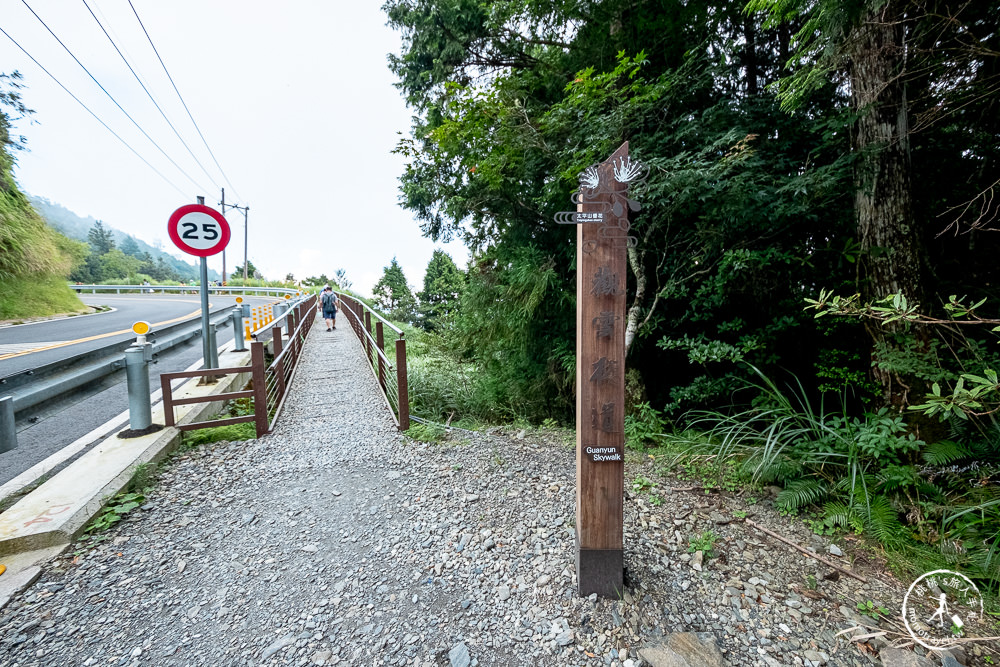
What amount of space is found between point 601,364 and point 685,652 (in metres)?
1.38

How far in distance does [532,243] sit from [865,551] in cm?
408

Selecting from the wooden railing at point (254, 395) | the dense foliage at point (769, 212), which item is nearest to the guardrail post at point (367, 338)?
the wooden railing at point (254, 395)

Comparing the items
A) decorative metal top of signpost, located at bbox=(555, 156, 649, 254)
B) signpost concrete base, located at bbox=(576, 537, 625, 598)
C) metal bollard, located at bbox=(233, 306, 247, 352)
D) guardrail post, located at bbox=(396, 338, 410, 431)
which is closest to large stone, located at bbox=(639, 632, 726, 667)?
signpost concrete base, located at bbox=(576, 537, 625, 598)

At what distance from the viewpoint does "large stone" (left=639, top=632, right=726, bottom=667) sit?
5.69 feet

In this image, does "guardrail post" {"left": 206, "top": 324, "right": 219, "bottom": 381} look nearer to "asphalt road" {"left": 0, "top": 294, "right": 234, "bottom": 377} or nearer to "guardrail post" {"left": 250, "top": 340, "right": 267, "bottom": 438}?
"guardrail post" {"left": 250, "top": 340, "right": 267, "bottom": 438}

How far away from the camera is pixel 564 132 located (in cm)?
405

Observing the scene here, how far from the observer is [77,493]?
2699mm

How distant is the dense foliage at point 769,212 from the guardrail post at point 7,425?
393 centimetres

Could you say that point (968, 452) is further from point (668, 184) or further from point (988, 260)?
point (668, 184)

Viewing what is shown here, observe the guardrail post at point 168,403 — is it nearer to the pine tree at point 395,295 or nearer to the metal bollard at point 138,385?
the metal bollard at point 138,385

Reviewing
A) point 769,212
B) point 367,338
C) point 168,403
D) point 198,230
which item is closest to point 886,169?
point 769,212

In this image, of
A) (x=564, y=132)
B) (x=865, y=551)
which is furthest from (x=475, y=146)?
(x=865, y=551)

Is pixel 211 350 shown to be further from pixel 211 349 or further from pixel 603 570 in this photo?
pixel 603 570

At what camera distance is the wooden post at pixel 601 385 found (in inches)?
76.5
